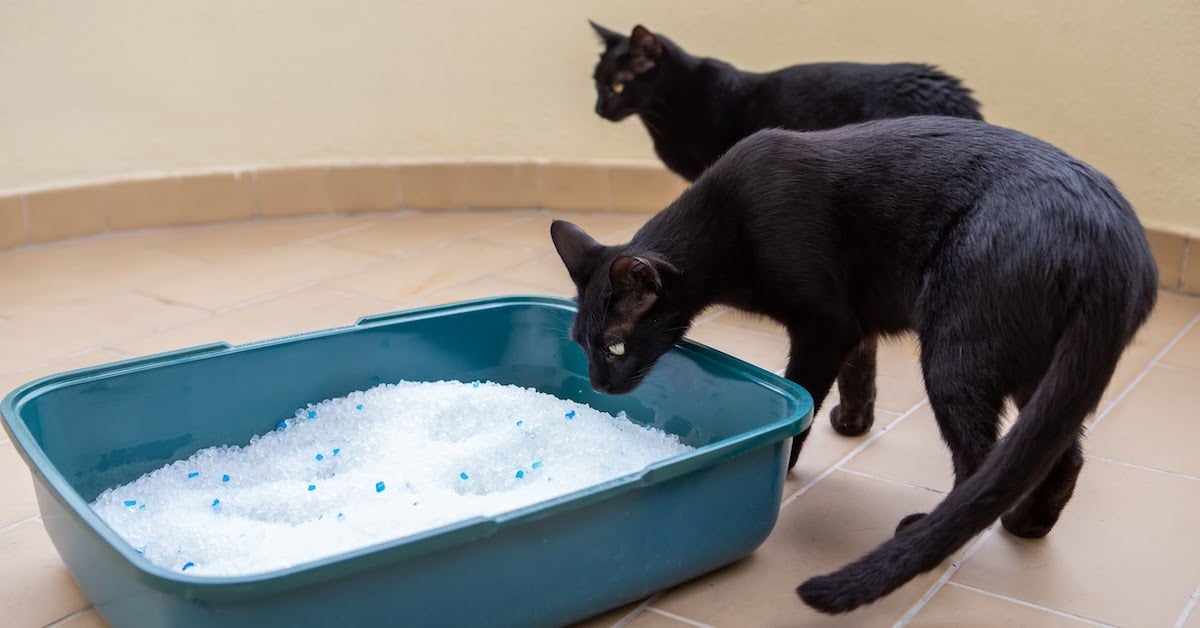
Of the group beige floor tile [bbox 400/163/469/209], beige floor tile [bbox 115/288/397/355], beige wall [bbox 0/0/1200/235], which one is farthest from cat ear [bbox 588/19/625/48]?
beige floor tile [bbox 115/288/397/355]

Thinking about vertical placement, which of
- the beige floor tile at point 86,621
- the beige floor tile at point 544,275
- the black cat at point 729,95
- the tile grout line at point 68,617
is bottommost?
the tile grout line at point 68,617

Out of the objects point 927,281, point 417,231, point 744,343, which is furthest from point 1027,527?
point 417,231

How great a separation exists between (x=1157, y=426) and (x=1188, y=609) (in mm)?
618

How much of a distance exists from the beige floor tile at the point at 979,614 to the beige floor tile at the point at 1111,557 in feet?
0.09

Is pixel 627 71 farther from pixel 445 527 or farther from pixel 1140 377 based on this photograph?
pixel 445 527

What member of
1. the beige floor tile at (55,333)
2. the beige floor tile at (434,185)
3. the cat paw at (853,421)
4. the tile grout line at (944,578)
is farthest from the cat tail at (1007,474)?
the beige floor tile at (434,185)

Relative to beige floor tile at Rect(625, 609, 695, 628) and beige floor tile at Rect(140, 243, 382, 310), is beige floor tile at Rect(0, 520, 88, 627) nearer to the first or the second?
beige floor tile at Rect(625, 609, 695, 628)

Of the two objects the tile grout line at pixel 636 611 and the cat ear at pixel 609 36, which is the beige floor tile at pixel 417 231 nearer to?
the cat ear at pixel 609 36

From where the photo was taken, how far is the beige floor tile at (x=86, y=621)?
1.41 m

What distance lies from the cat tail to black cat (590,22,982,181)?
110 centimetres

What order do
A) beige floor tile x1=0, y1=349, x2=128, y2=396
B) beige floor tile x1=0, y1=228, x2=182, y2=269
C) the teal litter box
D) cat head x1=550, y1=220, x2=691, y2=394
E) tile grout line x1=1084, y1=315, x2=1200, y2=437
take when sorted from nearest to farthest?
the teal litter box, cat head x1=550, y1=220, x2=691, y2=394, tile grout line x1=1084, y1=315, x2=1200, y2=437, beige floor tile x1=0, y1=349, x2=128, y2=396, beige floor tile x1=0, y1=228, x2=182, y2=269

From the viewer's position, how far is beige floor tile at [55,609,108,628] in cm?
141

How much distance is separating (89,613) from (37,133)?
1.96 meters

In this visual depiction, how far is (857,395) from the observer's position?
1905 millimetres
